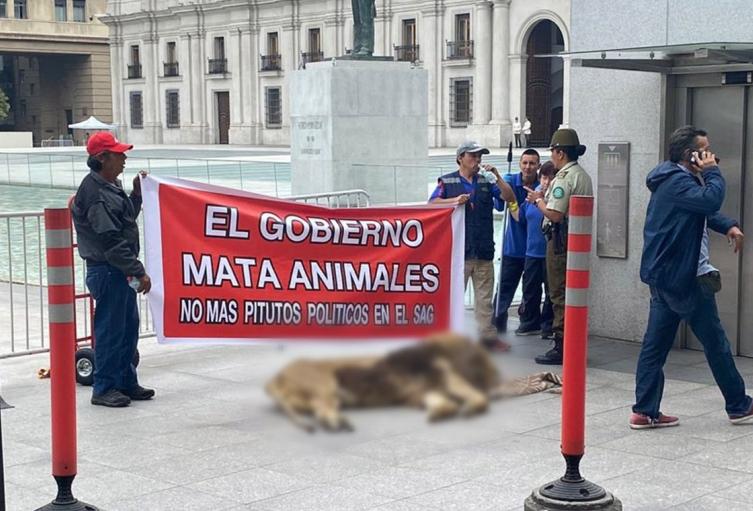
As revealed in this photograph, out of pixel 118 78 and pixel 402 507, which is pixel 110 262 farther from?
pixel 118 78

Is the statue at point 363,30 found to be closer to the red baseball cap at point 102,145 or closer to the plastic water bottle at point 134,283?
the red baseball cap at point 102,145

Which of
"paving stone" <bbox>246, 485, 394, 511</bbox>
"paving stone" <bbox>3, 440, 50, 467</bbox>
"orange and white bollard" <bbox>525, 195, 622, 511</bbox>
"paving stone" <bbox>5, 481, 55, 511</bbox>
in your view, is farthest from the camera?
"paving stone" <bbox>3, 440, 50, 467</bbox>

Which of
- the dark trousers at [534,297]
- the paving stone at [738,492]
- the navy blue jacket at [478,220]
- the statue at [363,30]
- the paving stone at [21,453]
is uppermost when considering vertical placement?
the statue at [363,30]

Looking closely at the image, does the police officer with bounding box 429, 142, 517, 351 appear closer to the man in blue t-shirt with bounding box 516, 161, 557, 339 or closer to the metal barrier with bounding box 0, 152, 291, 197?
the man in blue t-shirt with bounding box 516, 161, 557, 339

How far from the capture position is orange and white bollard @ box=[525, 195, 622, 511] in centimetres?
529

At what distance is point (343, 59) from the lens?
19.1m

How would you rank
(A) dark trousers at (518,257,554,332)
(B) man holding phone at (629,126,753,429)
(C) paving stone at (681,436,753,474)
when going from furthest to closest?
(A) dark trousers at (518,257,554,332) < (B) man holding phone at (629,126,753,429) < (C) paving stone at (681,436,753,474)

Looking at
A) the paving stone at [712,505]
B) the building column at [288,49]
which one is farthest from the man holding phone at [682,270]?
the building column at [288,49]

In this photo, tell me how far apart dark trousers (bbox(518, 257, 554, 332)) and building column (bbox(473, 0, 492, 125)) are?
173 feet

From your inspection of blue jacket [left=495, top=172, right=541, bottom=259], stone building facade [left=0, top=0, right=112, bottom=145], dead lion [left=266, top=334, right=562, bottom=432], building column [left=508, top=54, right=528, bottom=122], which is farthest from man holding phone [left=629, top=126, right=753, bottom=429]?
stone building facade [left=0, top=0, right=112, bottom=145]

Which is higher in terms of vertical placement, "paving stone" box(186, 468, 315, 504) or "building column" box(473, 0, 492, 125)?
"building column" box(473, 0, 492, 125)

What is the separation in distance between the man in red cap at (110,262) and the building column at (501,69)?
177 feet

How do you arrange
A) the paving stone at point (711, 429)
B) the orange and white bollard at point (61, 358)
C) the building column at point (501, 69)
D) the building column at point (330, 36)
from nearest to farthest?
the orange and white bollard at point (61, 358) < the paving stone at point (711, 429) < the building column at point (501, 69) < the building column at point (330, 36)

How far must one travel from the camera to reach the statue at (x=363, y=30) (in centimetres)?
1984
